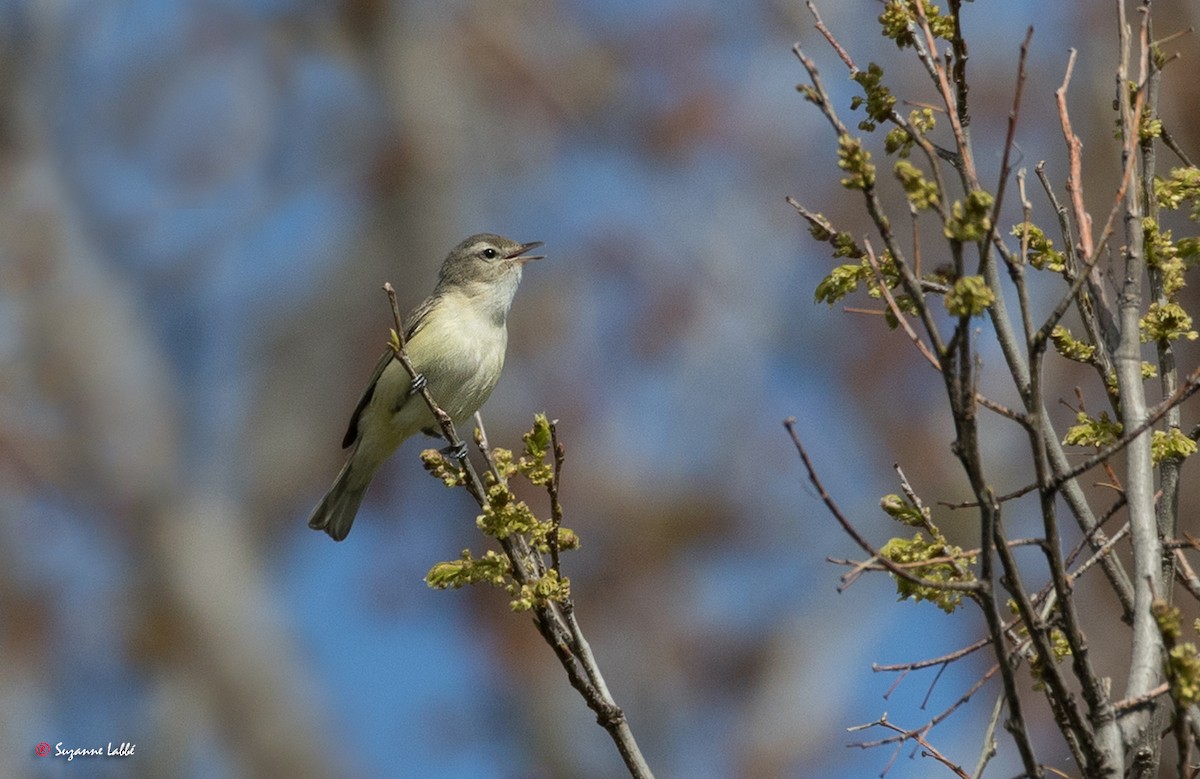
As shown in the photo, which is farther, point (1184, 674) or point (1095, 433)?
point (1095, 433)

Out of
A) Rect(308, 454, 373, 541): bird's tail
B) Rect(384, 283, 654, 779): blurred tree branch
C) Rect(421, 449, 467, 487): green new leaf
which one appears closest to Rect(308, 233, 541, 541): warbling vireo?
Rect(308, 454, 373, 541): bird's tail

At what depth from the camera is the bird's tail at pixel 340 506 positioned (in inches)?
251

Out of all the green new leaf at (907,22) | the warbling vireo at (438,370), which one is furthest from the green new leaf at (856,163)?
the warbling vireo at (438,370)

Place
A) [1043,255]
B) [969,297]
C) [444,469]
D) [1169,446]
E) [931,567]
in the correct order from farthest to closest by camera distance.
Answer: [444,469]
[1043,255]
[1169,446]
[931,567]
[969,297]

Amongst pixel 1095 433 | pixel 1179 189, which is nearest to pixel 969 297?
pixel 1095 433

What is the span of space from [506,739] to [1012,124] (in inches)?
455

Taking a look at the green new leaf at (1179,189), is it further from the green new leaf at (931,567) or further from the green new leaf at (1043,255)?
the green new leaf at (931,567)

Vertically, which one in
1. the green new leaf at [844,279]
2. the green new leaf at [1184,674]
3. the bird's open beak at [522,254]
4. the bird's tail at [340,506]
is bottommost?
the green new leaf at [1184,674]

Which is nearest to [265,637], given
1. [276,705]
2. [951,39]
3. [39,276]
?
[276,705]

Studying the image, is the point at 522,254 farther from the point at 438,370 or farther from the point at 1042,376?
the point at 1042,376

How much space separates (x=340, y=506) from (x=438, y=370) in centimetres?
106

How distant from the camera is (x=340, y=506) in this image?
21.1ft

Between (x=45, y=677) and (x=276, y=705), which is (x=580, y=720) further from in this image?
(x=45, y=677)

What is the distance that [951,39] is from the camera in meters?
2.66
